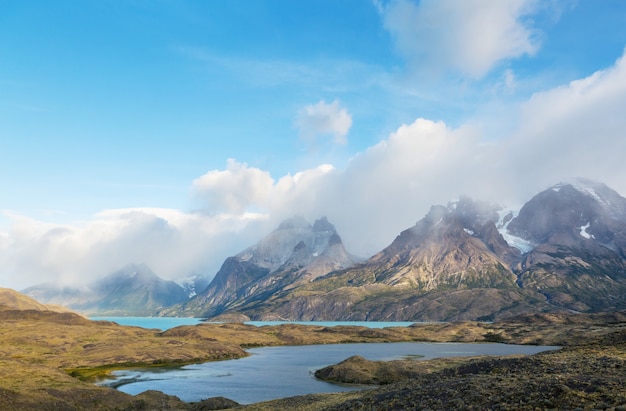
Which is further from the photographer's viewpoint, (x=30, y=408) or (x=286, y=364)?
(x=286, y=364)

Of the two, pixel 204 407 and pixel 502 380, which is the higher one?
pixel 502 380

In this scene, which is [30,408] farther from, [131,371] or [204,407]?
[131,371]

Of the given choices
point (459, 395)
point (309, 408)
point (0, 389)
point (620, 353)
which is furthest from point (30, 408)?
point (620, 353)

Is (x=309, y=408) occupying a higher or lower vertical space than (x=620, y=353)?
lower

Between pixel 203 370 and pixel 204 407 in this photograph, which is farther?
pixel 203 370

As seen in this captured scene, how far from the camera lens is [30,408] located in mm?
85062

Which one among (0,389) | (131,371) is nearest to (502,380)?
(0,389)

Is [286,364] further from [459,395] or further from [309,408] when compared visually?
[459,395]

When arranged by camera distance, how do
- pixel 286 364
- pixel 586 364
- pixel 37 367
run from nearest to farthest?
pixel 586 364 → pixel 37 367 → pixel 286 364

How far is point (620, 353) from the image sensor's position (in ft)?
277

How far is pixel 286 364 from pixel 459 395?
146858mm

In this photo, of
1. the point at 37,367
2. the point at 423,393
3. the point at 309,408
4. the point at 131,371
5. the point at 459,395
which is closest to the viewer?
the point at 459,395

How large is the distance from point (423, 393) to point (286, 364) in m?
141

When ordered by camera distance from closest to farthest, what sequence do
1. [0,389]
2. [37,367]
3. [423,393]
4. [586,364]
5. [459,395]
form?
1. [459,395]
2. [423,393]
3. [586,364]
4. [0,389]
5. [37,367]
